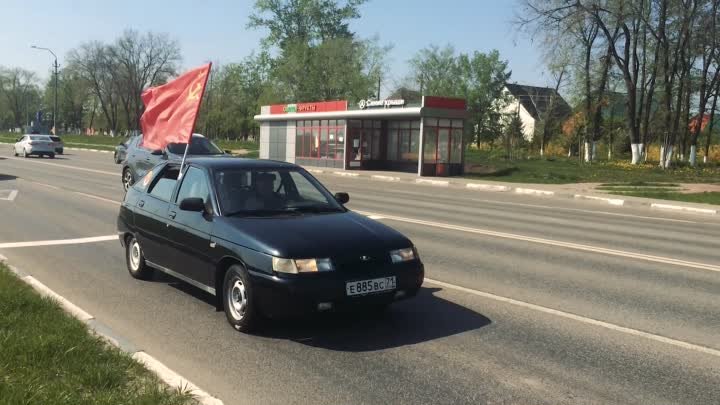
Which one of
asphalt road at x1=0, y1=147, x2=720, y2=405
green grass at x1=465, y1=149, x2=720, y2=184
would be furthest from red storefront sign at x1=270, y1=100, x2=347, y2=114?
asphalt road at x1=0, y1=147, x2=720, y2=405

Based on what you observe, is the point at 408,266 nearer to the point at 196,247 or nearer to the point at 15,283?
the point at 196,247

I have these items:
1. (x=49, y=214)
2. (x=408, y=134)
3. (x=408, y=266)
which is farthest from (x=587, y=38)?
(x=408, y=266)

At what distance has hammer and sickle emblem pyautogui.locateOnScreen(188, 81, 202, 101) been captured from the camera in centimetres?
823

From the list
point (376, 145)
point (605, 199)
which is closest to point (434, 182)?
point (605, 199)

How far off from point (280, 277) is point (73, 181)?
61.7 feet

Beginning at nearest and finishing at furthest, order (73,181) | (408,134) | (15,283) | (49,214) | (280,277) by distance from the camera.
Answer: (280,277), (15,283), (49,214), (73,181), (408,134)

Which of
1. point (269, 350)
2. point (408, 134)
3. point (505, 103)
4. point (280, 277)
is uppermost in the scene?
point (505, 103)

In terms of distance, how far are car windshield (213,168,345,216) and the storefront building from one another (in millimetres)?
24962

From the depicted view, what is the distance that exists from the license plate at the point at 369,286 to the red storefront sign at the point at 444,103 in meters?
26.5

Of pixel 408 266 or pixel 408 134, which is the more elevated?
pixel 408 134

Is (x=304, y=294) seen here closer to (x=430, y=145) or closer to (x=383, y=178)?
(x=383, y=178)

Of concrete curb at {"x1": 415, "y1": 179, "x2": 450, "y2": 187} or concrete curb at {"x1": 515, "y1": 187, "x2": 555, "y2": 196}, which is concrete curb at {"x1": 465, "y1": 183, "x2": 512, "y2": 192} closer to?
concrete curb at {"x1": 515, "y1": 187, "x2": 555, "y2": 196}

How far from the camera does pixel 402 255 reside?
5.60 metres

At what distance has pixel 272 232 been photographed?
5.44 m
